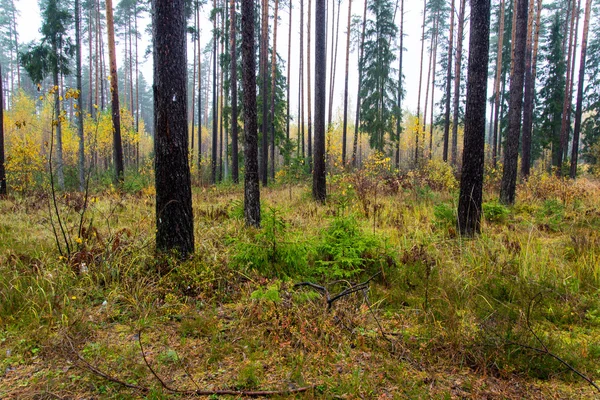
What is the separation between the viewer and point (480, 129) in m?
5.15

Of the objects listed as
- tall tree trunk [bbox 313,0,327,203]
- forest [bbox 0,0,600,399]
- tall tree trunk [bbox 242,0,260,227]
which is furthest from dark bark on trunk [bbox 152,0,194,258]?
tall tree trunk [bbox 313,0,327,203]

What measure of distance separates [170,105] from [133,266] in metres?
1.91

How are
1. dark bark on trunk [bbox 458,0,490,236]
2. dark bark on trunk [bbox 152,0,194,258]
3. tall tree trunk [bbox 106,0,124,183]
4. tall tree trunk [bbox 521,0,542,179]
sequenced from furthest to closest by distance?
tall tree trunk [bbox 521,0,542,179]
tall tree trunk [bbox 106,0,124,183]
dark bark on trunk [bbox 458,0,490,236]
dark bark on trunk [bbox 152,0,194,258]

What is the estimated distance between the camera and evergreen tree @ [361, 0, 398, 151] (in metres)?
21.2

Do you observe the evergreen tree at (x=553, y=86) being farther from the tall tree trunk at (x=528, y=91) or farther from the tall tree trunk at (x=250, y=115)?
the tall tree trunk at (x=250, y=115)

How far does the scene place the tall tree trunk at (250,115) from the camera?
5625mm

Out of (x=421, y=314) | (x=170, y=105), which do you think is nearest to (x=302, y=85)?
(x=170, y=105)

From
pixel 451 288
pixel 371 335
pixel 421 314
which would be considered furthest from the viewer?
pixel 451 288

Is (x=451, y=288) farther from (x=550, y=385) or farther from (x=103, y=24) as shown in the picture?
(x=103, y=24)

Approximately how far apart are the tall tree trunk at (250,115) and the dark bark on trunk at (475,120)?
353 cm

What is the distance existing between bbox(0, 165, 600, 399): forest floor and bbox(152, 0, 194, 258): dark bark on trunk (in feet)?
1.29

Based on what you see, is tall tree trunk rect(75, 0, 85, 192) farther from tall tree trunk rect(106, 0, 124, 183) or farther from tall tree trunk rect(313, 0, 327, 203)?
→ tall tree trunk rect(313, 0, 327, 203)

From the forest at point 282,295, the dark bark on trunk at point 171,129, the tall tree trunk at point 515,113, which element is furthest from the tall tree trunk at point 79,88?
the tall tree trunk at point 515,113

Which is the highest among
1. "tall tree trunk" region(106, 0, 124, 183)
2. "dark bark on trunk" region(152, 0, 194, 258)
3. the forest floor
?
"tall tree trunk" region(106, 0, 124, 183)
